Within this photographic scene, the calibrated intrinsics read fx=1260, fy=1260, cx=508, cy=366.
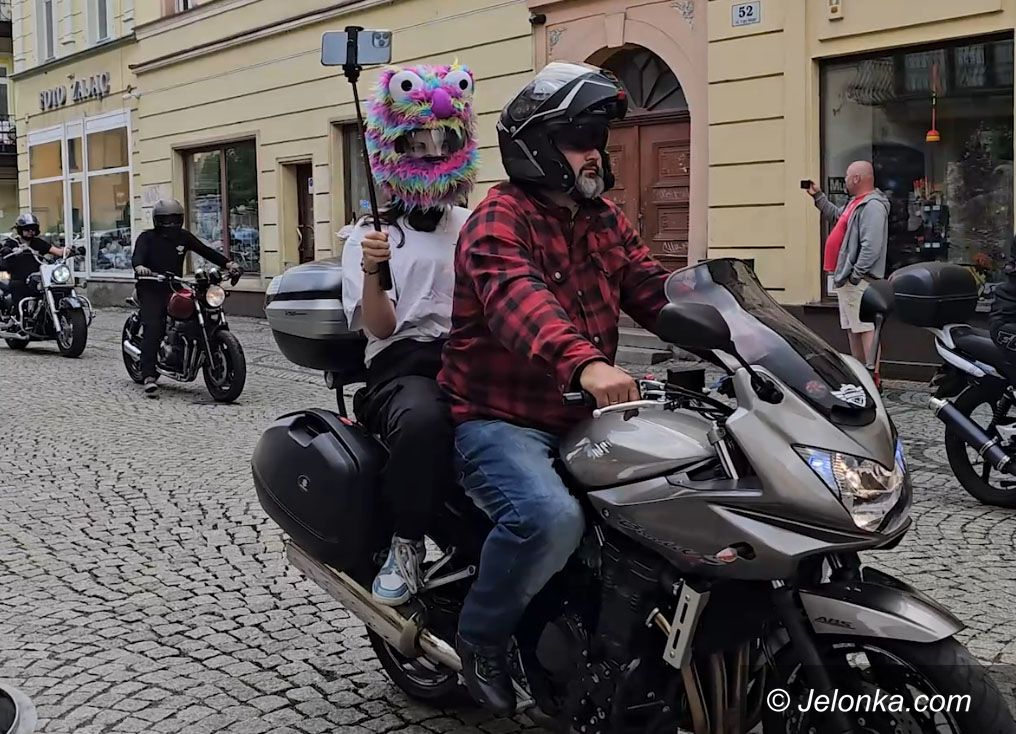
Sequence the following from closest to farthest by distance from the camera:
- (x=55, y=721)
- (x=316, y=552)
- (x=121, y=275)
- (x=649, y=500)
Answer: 1. (x=649, y=500)
2. (x=316, y=552)
3. (x=55, y=721)
4. (x=121, y=275)

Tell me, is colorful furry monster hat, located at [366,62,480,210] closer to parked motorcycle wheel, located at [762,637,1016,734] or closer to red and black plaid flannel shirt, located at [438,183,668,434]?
red and black plaid flannel shirt, located at [438,183,668,434]

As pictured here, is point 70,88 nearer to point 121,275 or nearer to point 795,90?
point 121,275

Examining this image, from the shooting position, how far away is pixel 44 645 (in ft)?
14.4

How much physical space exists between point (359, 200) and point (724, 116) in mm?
6614

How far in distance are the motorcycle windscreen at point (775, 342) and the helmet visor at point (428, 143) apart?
112 centimetres

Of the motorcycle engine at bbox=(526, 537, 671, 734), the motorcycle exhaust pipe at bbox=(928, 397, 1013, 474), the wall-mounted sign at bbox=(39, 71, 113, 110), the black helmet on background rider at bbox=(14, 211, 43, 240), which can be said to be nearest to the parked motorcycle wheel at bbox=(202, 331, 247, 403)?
the black helmet on background rider at bbox=(14, 211, 43, 240)

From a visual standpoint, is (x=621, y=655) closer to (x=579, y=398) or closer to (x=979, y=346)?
(x=579, y=398)

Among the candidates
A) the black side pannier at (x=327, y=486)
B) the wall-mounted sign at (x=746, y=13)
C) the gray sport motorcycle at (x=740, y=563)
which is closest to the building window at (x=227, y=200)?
the wall-mounted sign at (x=746, y=13)

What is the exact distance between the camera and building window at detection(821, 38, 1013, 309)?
1047cm

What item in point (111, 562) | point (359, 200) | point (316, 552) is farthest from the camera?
point (359, 200)

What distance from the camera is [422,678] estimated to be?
3.73 meters

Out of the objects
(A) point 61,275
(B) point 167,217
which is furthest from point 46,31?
(B) point 167,217

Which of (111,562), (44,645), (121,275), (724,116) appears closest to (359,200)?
(724,116)

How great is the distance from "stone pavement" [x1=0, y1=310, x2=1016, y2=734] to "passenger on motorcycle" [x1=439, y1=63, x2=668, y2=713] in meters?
0.87
